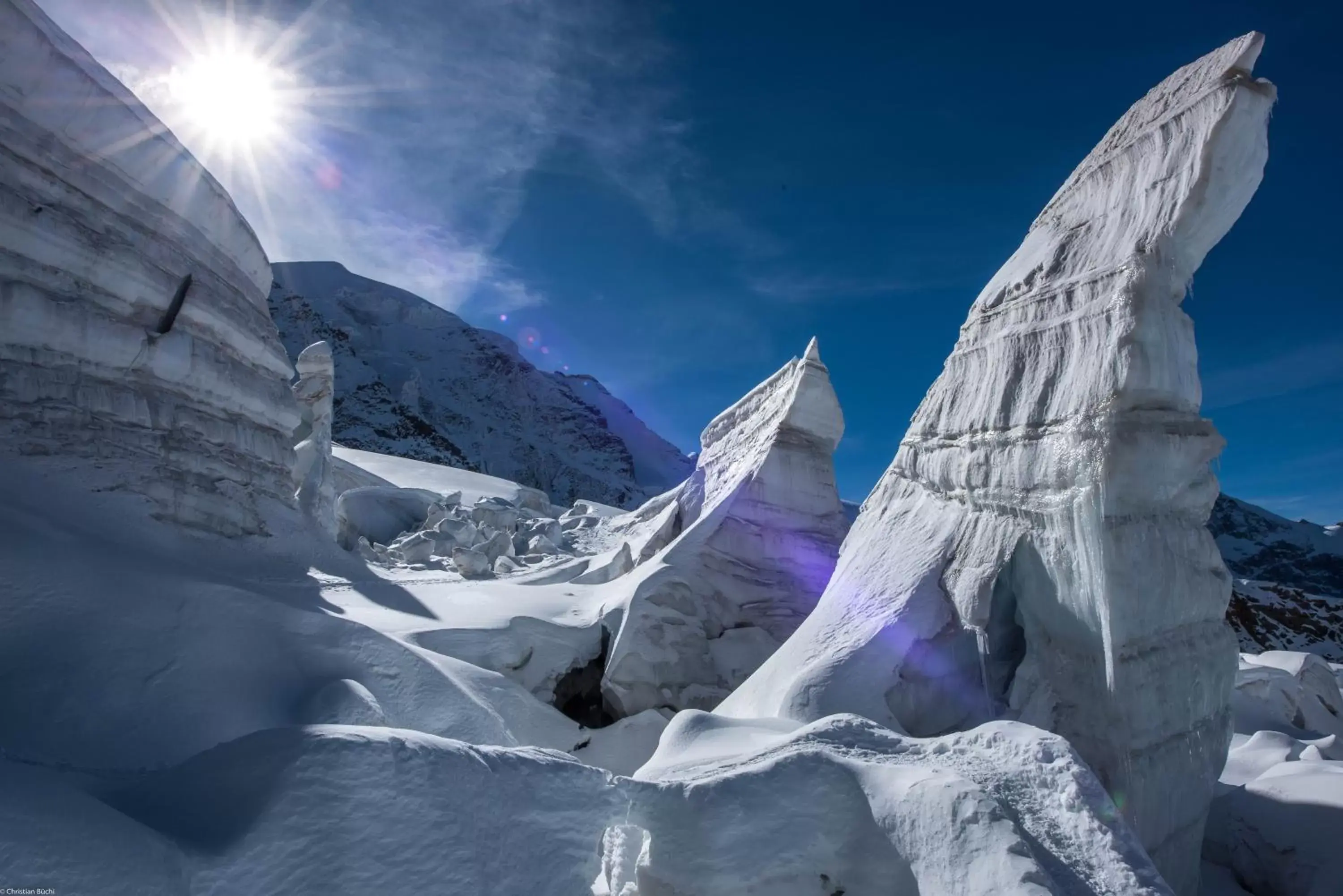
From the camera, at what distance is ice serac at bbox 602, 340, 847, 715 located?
20.5 ft

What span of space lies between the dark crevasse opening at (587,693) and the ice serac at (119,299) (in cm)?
306

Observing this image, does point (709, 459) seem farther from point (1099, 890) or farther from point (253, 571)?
point (1099, 890)

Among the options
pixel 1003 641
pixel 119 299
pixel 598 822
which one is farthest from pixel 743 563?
pixel 119 299

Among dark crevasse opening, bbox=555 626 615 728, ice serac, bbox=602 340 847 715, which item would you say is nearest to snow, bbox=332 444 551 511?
ice serac, bbox=602 340 847 715

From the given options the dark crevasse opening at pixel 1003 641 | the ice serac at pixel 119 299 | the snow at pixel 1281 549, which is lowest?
the dark crevasse opening at pixel 1003 641

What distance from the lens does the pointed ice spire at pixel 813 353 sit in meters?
8.41

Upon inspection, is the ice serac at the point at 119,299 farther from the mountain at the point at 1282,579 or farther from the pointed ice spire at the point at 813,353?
the mountain at the point at 1282,579

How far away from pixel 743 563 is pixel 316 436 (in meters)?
6.40

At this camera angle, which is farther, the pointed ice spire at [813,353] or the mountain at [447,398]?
the mountain at [447,398]

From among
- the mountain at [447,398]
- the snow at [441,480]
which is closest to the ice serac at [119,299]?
the snow at [441,480]

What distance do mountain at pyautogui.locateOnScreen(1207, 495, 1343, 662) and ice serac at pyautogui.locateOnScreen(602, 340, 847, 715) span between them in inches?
407

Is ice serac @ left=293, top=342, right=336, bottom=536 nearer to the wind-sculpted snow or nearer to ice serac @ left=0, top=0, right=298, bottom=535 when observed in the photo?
ice serac @ left=0, top=0, right=298, bottom=535

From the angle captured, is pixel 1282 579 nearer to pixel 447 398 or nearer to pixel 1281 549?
pixel 1281 549

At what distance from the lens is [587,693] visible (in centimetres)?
666
